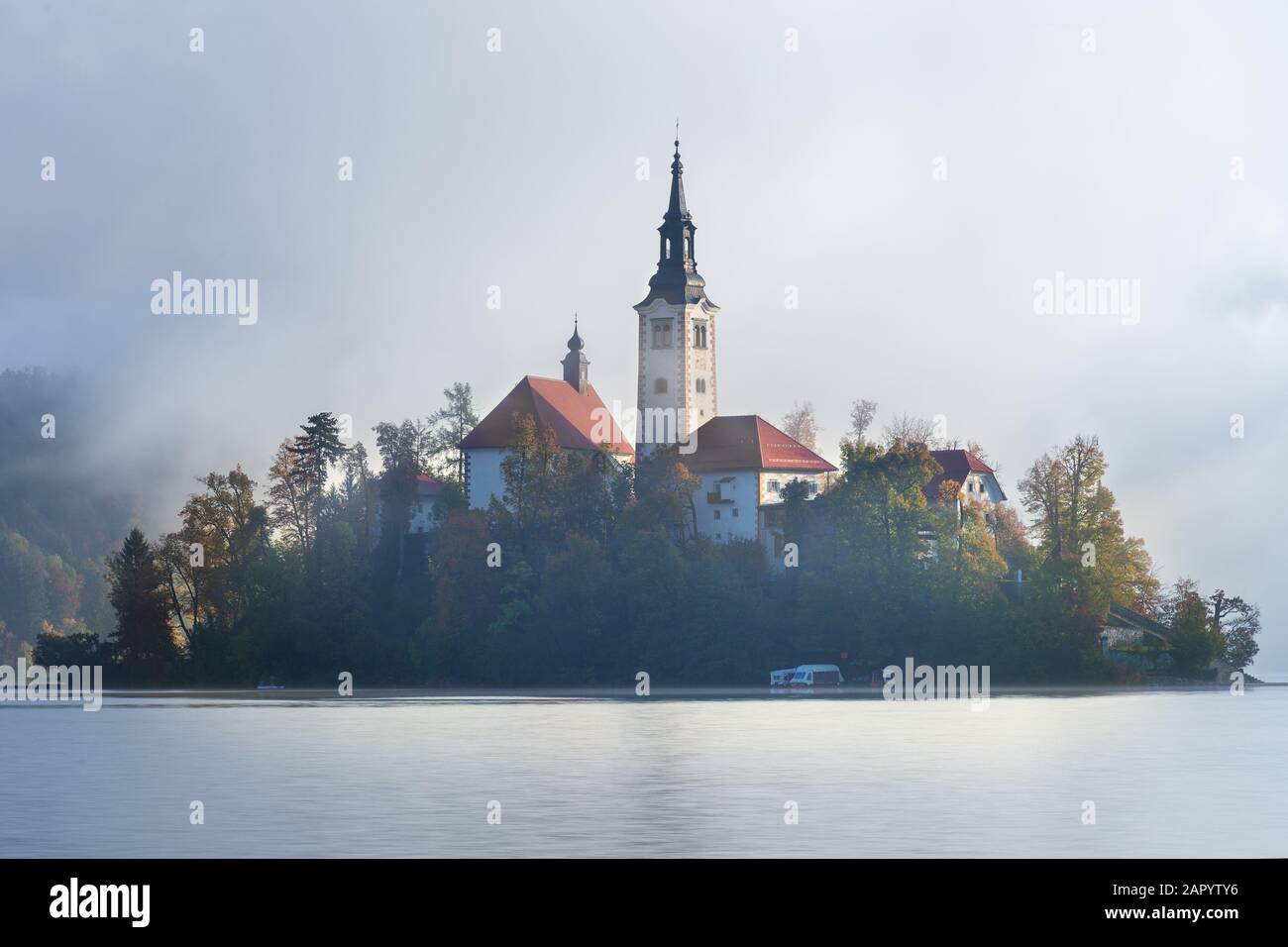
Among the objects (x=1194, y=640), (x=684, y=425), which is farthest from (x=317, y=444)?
(x=1194, y=640)

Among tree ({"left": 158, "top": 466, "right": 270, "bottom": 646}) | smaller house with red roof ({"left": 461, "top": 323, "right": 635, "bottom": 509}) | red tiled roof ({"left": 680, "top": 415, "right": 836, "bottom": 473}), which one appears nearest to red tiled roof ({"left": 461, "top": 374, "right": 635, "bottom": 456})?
smaller house with red roof ({"left": 461, "top": 323, "right": 635, "bottom": 509})

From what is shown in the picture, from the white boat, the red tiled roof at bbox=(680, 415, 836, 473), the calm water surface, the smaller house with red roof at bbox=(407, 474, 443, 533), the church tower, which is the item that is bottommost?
the calm water surface

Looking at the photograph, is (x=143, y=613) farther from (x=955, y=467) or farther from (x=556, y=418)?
(x=955, y=467)

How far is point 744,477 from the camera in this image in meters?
143

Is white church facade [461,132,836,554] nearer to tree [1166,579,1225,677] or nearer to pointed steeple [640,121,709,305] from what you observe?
pointed steeple [640,121,709,305]

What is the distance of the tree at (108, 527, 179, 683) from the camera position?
126 metres

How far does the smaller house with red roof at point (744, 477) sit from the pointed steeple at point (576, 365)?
86.0 feet

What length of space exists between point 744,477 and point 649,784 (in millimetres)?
94602

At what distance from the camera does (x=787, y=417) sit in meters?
168

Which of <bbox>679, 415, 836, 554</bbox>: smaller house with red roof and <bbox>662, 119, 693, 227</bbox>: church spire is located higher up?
<bbox>662, 119, 693, 227</bbox>: church spire

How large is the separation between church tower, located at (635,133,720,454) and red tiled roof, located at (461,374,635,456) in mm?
4646

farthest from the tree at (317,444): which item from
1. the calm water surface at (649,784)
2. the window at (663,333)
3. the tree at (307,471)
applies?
the calm water surface at (649,784)

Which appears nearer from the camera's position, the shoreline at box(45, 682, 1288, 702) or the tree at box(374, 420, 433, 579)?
the shoreline at box(45, 682, 1288, 702)
